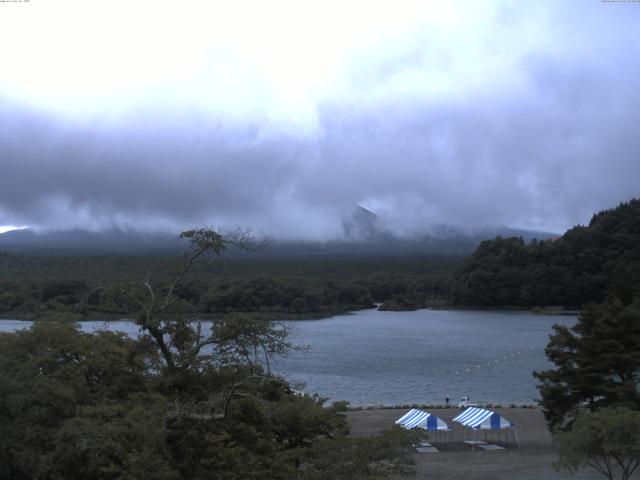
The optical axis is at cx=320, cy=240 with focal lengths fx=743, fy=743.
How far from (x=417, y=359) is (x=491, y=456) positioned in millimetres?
21070

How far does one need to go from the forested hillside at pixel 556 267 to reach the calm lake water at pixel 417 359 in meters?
7.82

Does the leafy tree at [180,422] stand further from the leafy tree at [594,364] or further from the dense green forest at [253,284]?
the dense green forest at [253,284]

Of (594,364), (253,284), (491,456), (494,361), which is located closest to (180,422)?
(491,456)

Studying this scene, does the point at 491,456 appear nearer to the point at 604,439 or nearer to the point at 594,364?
the point at 594,364

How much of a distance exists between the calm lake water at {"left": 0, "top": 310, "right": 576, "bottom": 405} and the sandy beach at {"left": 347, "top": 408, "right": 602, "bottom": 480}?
3.42m

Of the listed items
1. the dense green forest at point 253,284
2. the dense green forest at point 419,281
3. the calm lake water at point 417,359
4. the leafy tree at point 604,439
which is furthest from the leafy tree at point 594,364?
the dense green forest at point 419,281

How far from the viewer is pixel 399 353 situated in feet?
128

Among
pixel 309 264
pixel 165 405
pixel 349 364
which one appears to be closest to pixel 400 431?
pixel 165 405

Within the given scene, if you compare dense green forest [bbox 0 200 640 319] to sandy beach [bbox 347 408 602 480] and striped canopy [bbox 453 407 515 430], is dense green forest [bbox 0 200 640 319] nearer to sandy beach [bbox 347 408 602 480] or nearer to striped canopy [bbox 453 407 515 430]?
sandy beach [bbox 347 408 602 480]

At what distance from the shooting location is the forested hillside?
67.8 meters

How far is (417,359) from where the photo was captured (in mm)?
37094

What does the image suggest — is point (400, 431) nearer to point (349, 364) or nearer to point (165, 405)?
point (165, 405)

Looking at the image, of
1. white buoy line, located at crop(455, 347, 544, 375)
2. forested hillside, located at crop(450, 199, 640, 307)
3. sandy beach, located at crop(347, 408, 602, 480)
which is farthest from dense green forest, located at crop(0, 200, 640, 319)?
sandy beach, located at crop(347, 408, 602, 480)

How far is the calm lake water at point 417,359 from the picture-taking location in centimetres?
2769
